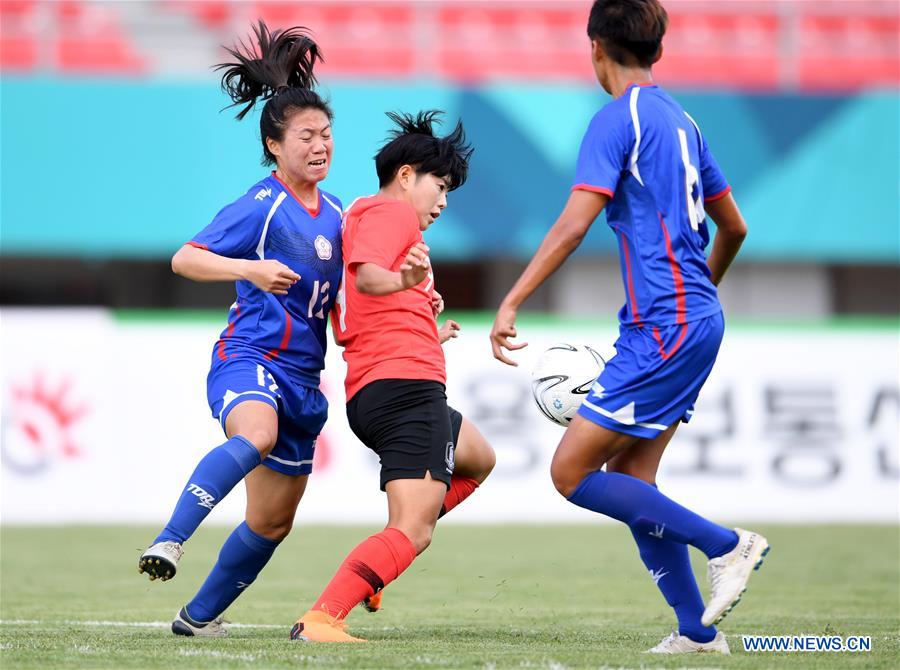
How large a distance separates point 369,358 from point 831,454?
27.4ft

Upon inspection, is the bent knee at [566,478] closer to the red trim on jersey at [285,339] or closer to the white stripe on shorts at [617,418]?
the white stripe on shorts at [617,418]

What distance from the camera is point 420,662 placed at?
443cm

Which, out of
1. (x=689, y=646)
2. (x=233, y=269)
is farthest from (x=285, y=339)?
(x=689, y=646)

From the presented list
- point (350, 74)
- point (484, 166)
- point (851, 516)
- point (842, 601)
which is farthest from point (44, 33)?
point (842, 601)

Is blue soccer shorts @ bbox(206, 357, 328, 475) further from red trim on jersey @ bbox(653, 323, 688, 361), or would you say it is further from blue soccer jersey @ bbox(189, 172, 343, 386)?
red trim on jersey @ bbox(653, 323, 688, 361)

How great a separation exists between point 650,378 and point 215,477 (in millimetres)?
1588

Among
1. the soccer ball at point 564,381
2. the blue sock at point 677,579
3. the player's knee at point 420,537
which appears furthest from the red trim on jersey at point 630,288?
the player's knee at point 420,537

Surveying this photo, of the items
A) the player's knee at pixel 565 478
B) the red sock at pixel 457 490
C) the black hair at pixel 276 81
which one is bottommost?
the red sock at pixel 457 490

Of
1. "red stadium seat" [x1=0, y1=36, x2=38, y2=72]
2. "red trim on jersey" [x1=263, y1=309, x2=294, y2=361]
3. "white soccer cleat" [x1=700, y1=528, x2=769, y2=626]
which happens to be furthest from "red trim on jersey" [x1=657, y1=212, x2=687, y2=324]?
"red stadium seat" [x1=0, y1=36, x2=38, y2=72]

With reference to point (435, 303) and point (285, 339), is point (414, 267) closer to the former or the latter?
point (435, 303)

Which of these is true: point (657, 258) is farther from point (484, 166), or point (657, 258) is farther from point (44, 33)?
point (44, 33)

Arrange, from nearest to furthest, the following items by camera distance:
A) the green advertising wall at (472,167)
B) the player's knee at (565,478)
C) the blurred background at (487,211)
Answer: the player's knee at (565,478) < the blurred background at (487,211) < the green advertising wall at (472,167)

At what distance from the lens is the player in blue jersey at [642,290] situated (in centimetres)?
473

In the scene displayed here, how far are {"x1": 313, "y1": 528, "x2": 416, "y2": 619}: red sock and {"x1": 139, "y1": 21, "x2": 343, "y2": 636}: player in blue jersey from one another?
0.51m
